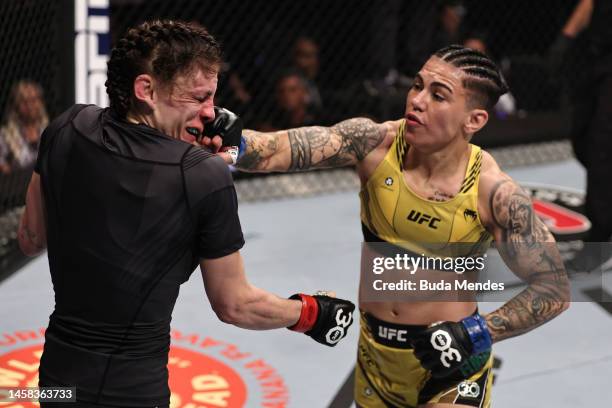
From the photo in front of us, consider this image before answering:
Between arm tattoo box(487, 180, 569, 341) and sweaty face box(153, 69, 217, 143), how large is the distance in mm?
1015

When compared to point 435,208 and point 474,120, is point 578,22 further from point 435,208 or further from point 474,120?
point 435,208

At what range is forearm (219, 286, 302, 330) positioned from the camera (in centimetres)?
224

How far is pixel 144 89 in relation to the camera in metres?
2.08

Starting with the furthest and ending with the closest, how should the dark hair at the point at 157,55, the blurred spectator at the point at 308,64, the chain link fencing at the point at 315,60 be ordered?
the blurred spectator at the point at 308,64 < the chain link fencing at the point at 315,60 < the dark hair at the point at 157,55

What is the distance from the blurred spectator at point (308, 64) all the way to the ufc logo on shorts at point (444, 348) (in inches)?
185

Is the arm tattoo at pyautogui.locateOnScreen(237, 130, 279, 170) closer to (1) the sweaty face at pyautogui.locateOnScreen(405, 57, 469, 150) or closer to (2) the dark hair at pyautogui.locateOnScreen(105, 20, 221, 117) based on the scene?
(1) the sweaty face at pyautogui.locateOnScreen(405, 57, 469, 150)

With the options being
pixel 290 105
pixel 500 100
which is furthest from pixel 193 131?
pixel 500 100

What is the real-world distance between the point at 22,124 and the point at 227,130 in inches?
139

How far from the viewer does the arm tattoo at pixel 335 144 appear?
114 inches

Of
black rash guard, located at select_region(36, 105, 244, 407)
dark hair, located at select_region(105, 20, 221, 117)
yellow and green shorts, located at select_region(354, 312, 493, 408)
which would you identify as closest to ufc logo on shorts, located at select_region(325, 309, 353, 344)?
yellow and green shorts, located at select_region(354, 312, 493, 408)

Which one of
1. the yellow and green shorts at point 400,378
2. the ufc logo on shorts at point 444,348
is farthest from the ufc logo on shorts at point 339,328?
the yellow and green shorts at point 400,378

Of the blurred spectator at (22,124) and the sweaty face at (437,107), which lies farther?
the blurred spectator at (22,124)

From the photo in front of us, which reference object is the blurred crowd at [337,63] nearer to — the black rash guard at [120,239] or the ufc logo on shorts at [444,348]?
the ufc logo on shorts at [444,348]

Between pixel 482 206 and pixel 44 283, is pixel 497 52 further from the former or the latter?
pixel 482 206
